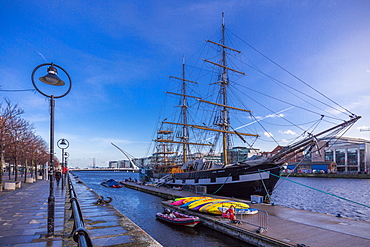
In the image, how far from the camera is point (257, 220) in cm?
1555

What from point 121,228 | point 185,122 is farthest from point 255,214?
point 185,122

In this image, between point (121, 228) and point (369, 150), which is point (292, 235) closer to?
point (121, 228)

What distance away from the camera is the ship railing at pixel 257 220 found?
531 inches

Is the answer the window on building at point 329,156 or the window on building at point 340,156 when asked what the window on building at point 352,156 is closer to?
the window on building at point 340,156

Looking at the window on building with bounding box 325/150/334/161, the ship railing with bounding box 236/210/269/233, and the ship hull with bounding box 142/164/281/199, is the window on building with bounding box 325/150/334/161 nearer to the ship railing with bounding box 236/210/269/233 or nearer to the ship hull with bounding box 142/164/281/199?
the ship hull with bounding box 142/164/281/199

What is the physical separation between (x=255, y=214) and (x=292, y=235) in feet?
16.7

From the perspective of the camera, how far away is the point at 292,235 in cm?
1221

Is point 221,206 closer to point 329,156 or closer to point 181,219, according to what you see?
point 181,219

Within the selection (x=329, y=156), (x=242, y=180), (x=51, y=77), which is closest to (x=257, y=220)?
(x=242, y=180)

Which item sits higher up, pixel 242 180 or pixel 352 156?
pixel 242 180

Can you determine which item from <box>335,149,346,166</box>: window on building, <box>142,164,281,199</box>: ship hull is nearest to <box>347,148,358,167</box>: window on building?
<box>335,149,346,166</box>: window on building

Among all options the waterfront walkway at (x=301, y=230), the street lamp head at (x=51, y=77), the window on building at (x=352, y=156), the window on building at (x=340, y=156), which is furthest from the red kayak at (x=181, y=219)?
the window on building at (x=340, y=156)

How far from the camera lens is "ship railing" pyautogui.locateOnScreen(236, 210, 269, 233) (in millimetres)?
13477

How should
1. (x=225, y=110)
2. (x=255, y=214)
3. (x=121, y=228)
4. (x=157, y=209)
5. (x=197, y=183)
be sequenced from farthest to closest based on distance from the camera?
(x=225, y=110), (x=197, y=183), (x=157, y=209), (x=255, y=214), (x=121, y=228)
